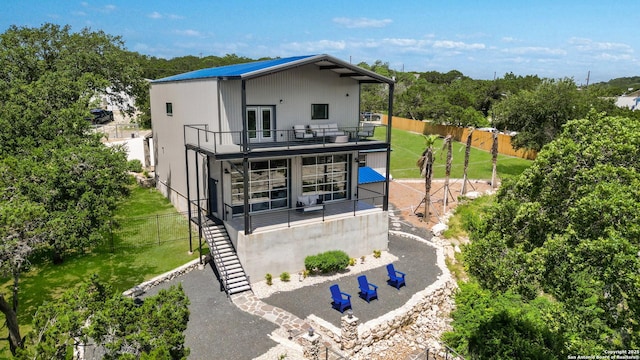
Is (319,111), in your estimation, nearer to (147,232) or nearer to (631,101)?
(147,232)

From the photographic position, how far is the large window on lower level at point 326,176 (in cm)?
2152

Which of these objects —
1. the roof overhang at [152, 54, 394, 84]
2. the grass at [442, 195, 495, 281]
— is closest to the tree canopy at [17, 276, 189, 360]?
the roof overhang at [152, 54, 394, 84]

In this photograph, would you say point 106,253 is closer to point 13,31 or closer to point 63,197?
point 63,197

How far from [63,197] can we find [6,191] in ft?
6.04

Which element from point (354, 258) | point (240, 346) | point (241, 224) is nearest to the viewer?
point (240, 346)

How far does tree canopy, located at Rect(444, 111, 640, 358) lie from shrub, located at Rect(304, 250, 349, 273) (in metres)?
7.93

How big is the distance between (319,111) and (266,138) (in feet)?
11.0

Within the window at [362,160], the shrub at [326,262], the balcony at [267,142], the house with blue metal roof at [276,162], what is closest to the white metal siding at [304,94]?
the house with blue metal roof at [276,162]

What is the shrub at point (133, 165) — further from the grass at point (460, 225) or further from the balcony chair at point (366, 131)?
the grass at point (460, 225)

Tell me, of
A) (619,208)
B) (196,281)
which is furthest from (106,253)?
(619,208)

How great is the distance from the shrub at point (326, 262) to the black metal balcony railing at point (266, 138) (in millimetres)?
5284

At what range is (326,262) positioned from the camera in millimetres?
18875

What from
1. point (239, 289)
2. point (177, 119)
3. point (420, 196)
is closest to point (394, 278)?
point (239, 289)

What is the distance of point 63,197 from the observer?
564 inches
